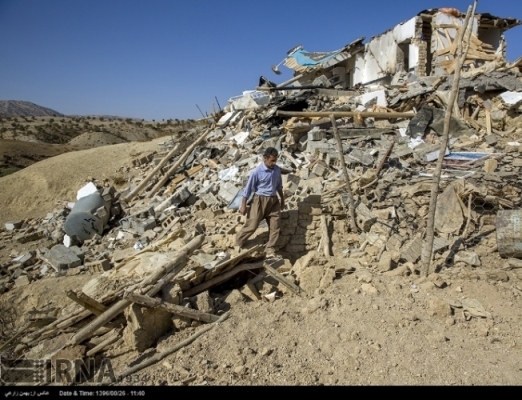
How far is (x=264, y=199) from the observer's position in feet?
17.0

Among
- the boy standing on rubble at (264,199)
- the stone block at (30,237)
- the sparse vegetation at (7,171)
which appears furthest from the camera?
the sparse vegetation at (7,171)

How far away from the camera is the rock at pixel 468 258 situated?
4.81 meters

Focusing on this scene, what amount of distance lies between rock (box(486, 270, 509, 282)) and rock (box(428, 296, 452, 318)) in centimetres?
109

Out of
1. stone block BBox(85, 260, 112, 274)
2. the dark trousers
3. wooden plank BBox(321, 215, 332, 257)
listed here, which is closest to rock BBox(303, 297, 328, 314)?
wooden plank BBox(321, 215, 332, 257)

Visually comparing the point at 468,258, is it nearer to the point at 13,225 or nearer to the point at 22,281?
the point at 22,281

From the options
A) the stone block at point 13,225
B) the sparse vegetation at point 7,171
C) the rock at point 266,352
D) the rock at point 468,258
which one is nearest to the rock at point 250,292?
the rock at point 266,352

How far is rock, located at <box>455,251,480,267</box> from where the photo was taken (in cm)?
481

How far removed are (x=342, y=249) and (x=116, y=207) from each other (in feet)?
19.4

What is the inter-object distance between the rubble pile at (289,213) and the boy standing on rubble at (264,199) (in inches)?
12.2

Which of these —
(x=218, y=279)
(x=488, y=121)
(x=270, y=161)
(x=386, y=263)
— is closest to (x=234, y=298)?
(x=218, y=279)

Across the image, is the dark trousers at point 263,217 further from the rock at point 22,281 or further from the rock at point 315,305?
the rock at point 22,281

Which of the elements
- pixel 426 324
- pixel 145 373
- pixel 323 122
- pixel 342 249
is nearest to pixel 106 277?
pixel 145 373

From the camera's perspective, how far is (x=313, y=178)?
24.1ft

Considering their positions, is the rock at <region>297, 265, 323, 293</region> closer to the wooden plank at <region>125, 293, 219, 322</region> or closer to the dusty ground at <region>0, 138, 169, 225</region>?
the wooden plank at <region>125, 293, 219, 322</region>
